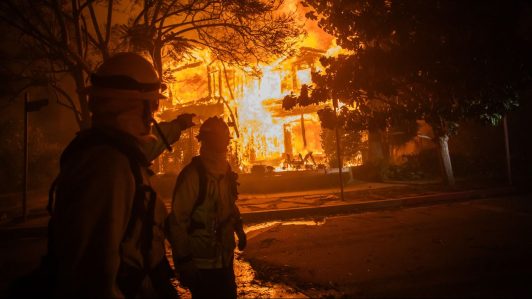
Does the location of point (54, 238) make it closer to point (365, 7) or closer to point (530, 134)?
point (365, 7)

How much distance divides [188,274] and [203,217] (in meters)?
0.49

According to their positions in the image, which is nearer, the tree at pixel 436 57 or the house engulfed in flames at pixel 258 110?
the tree at pixel 436 57

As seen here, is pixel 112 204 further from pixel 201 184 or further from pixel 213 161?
pixel 213 161

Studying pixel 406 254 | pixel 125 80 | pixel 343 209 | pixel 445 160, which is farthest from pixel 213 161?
pixel 445 160

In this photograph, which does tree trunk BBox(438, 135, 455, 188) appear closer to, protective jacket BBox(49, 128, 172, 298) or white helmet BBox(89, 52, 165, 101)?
white helmet BBox(89, 52, 165, 101)

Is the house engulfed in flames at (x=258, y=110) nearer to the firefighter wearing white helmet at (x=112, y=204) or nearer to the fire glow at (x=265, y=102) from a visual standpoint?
the fire glow at (x=265, y=102)

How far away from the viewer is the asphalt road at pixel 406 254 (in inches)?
150

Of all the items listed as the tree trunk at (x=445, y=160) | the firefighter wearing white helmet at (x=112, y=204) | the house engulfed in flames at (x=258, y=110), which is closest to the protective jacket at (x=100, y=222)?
the firefighter wearing white helmet at (x=112, y=204)

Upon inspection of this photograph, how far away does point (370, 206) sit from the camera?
9344 mm

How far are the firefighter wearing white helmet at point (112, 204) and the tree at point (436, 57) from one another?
6880 mm

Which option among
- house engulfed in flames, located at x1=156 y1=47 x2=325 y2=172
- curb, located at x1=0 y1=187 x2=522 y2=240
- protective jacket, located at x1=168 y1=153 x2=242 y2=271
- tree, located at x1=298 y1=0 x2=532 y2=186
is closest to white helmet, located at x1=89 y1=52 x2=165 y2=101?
protective jacket, located at x1=168 y1=153 x2=242 y2=271

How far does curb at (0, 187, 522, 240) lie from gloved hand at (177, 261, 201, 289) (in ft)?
20.8

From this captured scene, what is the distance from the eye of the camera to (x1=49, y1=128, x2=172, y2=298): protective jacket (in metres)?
1.16

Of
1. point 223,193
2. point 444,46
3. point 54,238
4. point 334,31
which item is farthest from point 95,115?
point 334,31
